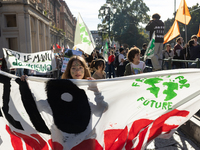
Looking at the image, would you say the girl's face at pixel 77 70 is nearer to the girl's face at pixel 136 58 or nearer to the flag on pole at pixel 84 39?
the girl's face at pixel 136 58

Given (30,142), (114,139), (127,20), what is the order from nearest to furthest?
(114,139), (30,142), (127,20)

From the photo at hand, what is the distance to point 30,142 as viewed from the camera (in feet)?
9.25

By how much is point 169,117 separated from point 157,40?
13.3ft

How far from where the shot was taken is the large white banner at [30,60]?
870cm

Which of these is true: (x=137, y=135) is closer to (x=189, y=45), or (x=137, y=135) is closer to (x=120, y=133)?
(x=120, y=133)

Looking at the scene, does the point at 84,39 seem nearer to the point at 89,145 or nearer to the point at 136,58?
the point at 136,58

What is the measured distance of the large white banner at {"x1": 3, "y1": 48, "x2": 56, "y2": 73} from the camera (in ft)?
28.5

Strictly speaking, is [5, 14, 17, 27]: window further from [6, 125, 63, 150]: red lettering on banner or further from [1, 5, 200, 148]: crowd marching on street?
[6, 125, 63, 150]: red lettering on banner

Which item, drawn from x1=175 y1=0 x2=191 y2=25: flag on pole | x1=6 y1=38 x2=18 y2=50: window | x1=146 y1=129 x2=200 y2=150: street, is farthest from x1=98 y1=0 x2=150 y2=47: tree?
x1=146 y1=129 x2=200 y2=150: street

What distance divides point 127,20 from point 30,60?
156 feet

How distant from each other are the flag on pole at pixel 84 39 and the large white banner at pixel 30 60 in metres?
3.01

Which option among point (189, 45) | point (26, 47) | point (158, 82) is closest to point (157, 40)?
point (189, 45)

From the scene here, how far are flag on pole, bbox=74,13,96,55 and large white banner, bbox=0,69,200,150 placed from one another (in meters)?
3.63

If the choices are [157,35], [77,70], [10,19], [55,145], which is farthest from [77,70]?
[10,19]
